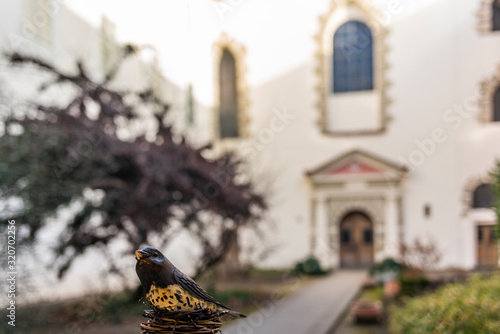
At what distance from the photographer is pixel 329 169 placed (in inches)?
715

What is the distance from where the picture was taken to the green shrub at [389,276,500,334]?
560cm

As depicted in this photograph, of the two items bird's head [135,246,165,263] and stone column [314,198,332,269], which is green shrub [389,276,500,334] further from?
stone column [314,198,332,269]

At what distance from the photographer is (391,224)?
17.8 m

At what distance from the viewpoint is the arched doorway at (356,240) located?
1831 centimetres

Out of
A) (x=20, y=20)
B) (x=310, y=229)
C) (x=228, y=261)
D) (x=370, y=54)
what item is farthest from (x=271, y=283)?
(x=20, y=20)

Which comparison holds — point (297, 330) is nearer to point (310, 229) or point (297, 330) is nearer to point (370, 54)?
point (310, 229)

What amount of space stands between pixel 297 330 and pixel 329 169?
9.59 meters

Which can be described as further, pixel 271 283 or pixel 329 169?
pixel 329 169

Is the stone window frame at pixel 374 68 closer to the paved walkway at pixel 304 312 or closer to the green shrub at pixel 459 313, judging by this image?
the paved walkway at pixel 304 312

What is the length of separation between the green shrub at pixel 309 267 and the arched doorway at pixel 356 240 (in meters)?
1.33

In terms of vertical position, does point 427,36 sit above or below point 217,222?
above

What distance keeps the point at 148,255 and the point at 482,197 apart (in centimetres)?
1729

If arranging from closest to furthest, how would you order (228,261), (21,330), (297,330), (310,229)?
(21,330) < (297,330) < (228,261) < (310,229)

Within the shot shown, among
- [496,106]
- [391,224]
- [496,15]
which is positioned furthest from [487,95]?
[391,224]
